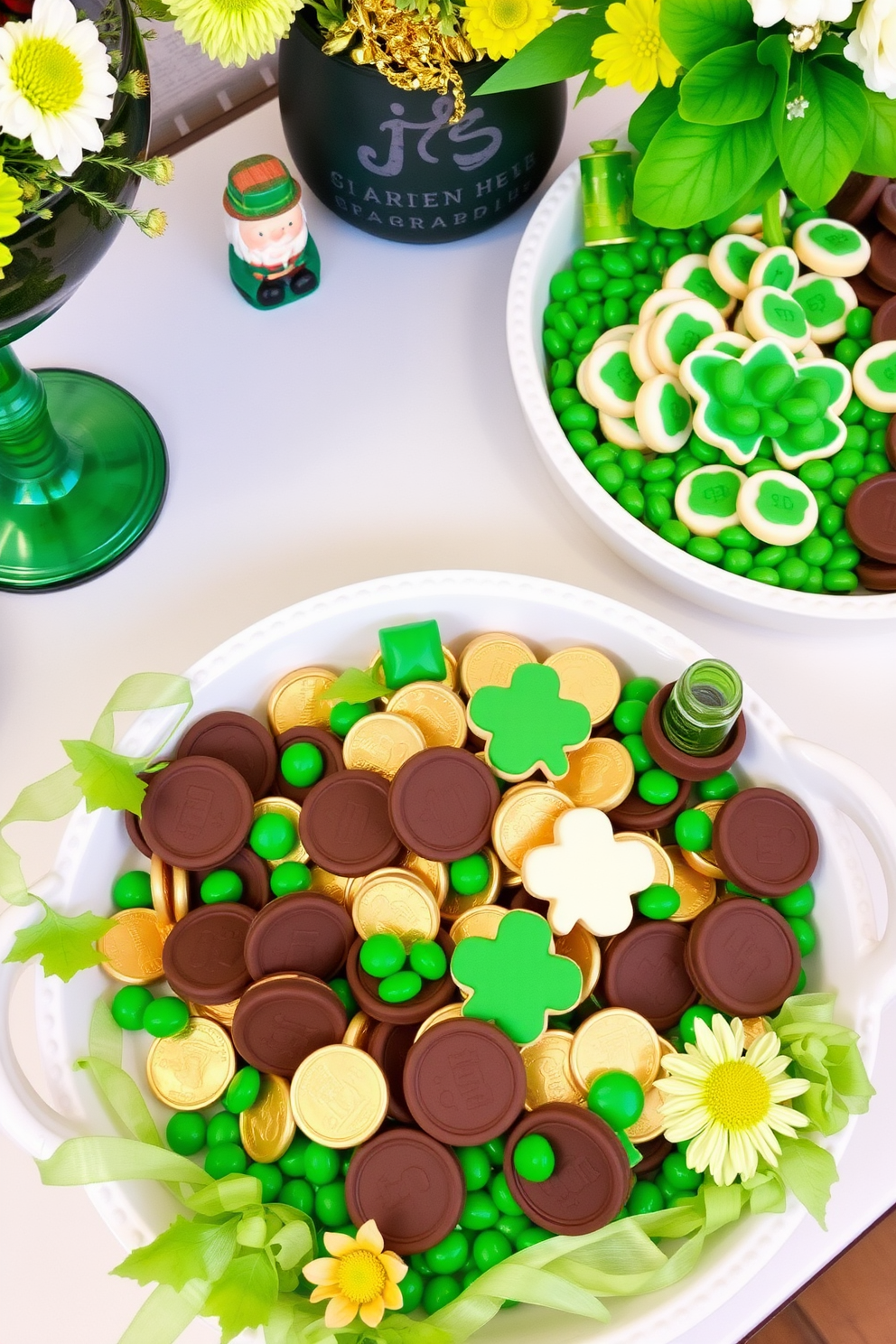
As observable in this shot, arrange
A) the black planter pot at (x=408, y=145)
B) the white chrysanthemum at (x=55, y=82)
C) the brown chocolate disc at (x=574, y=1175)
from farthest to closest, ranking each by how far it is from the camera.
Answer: the black planter pot at (x=408, y=145)
the brown chocolate disc at (x=574, y=1175)
the white chrysanthemum at (x=55, y=82)

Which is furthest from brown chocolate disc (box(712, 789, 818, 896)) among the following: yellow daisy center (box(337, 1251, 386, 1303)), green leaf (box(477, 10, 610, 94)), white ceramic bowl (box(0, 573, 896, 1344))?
green leaf (box(477, 10, 610, 94))

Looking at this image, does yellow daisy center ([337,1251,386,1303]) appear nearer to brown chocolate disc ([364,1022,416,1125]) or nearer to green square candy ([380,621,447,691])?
brown chocolate disc ([364,1022,416,1125])

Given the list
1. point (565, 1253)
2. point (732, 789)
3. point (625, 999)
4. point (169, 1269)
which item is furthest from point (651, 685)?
point (169, 1269)

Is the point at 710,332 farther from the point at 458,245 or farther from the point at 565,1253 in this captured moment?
the point at 565,1253

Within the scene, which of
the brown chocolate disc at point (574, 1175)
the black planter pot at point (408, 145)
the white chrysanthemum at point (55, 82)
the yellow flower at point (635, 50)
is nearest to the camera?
the white chrysanthemum at point (55, 82)

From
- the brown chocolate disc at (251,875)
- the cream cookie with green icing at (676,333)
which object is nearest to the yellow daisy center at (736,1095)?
the brown chocolate disc at (251,875)

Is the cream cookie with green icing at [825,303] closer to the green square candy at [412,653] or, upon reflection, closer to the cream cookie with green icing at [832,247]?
the cream cookie with green icing at [832,247]
